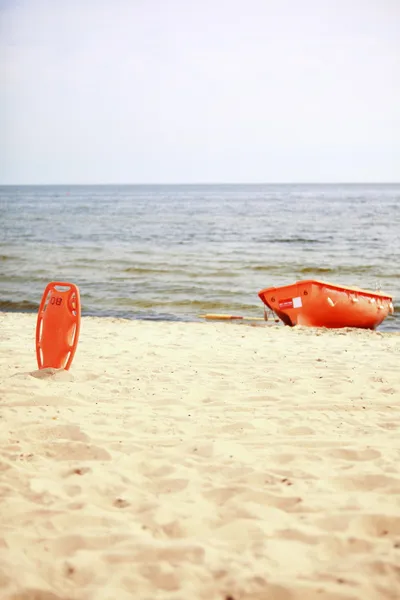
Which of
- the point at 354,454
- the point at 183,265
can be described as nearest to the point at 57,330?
the point at 354,454

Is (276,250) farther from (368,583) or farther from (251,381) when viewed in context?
(368,583)

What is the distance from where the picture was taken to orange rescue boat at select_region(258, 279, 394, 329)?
9180 mm

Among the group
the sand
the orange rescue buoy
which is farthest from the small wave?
the orange rescue buoy

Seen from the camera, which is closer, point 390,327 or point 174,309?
point 390,327

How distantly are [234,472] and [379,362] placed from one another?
3.36 metres

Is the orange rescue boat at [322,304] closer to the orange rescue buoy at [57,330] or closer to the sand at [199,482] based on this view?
the sand at [199,482]

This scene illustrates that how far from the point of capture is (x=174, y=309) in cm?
1191

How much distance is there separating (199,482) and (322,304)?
250 inches

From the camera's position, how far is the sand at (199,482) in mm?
2381

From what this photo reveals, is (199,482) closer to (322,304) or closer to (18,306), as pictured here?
(322,304)

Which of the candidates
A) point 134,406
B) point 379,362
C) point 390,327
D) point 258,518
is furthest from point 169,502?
point 390,327

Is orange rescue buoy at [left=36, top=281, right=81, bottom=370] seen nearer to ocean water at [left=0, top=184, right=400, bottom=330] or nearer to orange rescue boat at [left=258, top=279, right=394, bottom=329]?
orange rescue boat at [left=258, top=279, right=394, bottom=329]

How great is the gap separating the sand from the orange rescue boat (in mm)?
3350

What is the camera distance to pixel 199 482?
3.20 m
